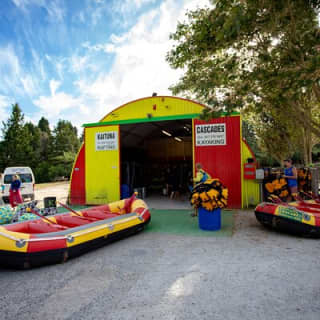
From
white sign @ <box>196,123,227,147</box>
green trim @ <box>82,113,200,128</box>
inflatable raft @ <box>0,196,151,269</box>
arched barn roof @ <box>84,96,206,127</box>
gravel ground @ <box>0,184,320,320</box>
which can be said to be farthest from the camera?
arched barn roof @ <box>84,96,206,127</box>

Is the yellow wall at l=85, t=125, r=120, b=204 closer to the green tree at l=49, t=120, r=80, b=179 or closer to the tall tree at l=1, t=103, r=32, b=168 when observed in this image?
the green tree at l=49, t=120, r=80, b=179

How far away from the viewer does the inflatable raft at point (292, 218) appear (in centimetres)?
524

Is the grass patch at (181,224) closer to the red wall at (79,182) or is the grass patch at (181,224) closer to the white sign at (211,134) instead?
the white sign at (211,134)

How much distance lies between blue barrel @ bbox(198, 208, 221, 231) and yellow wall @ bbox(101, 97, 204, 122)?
4380 millimetres

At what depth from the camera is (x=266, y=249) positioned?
481 cm

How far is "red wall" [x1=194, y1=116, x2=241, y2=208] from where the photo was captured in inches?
352

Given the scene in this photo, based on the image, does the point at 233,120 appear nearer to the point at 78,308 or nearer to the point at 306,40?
the point at 306,40

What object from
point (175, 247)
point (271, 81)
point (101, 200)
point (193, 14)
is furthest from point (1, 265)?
point (193, 14)

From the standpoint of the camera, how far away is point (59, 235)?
4.34m

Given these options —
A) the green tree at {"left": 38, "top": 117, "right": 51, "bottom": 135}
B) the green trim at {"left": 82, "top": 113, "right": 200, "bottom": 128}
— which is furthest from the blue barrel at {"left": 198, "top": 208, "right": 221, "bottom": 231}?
the green tree at {"left": 38, "top": 117, "right": 51, "bottom": 135}

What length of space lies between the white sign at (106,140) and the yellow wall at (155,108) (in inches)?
25.0

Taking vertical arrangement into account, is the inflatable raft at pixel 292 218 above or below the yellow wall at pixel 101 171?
below

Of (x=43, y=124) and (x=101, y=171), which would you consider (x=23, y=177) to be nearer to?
(x=101, y=171)

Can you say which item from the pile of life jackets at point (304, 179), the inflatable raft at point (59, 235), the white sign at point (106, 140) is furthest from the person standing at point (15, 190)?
the pile of life jackets at point (304, 179)
